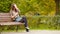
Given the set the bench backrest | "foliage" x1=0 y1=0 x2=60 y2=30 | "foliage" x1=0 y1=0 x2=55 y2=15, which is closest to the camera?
the bench backrest

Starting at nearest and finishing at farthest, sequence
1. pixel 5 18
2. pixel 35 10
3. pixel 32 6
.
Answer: pixel 5 18, pixel 32 6, pixel 35 10

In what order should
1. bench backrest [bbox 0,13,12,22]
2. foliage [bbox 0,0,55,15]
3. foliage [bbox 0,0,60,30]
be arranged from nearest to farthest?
bench backrest [bbox 0,13,12,22] → foliage [bbox 0,0,60,30] → foliage [bbox 0,0,55,15]

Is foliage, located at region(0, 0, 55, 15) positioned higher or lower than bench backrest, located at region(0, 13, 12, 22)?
higher

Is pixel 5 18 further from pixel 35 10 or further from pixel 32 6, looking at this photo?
pixel 35 10

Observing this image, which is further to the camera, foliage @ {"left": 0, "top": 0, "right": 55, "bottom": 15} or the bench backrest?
foliage @ {"left": 0, "top": 0, "right": 55, "bottom": 15}

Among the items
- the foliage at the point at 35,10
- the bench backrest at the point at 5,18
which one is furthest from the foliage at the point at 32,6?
the bench backrest at the point at 5,18

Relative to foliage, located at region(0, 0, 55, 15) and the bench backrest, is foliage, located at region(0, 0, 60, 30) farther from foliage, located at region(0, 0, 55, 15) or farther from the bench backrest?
the bench backrest

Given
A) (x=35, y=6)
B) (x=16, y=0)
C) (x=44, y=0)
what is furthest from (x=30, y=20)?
(x=44, y=0)

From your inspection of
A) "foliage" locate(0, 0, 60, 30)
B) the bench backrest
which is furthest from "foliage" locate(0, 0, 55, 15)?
the bench backrest

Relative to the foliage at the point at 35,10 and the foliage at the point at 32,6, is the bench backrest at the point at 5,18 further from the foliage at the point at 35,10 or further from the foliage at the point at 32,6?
the foliage at the point at 32,6

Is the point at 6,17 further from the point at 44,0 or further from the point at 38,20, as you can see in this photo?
the point at 44,0

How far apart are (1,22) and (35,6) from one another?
20.3 feet

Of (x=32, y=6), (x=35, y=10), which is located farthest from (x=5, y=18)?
(x=35, y=10)

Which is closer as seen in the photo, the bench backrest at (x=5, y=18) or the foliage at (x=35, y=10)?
the bench backrest at (x=5, y=18)
